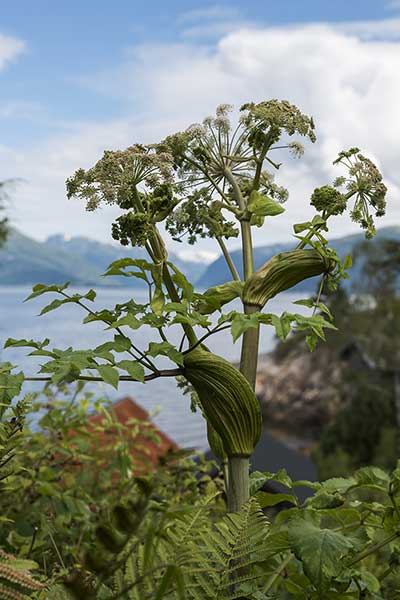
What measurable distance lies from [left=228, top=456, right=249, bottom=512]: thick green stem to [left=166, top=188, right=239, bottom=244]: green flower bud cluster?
417mm

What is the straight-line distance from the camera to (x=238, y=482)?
1.04 metres

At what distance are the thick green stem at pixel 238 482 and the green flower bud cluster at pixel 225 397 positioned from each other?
2 cm

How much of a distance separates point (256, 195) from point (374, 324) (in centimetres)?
3351

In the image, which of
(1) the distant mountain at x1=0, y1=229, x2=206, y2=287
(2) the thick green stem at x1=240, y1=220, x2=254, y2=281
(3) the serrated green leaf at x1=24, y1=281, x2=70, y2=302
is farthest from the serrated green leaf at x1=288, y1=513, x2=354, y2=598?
(1) the distant mountain at x1=0, y1=229, x2=206, y2=287

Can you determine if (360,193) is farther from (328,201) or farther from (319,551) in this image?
(319,551)

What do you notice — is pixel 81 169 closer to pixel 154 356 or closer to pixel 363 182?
pixel 154 356

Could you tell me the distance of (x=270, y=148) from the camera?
1.22 m

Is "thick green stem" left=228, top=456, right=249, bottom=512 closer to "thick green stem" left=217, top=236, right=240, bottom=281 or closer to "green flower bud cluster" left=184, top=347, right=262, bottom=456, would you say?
"green flower bud cluster" left=184, top=347, right=262, bottom=456

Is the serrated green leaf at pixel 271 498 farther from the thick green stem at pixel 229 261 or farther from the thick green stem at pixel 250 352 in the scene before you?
the thick green stem at pixel 229 261

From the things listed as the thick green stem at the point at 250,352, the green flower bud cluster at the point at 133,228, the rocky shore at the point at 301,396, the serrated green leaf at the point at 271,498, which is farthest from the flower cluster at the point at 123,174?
the rocky shore at the point at 301,396

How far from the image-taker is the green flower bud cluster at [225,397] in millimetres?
980

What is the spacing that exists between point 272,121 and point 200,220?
0.22m

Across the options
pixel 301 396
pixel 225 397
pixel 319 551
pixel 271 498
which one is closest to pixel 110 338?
pixel 225 397

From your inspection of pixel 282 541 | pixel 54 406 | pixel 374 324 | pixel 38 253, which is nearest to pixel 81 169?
pixel 282 541
